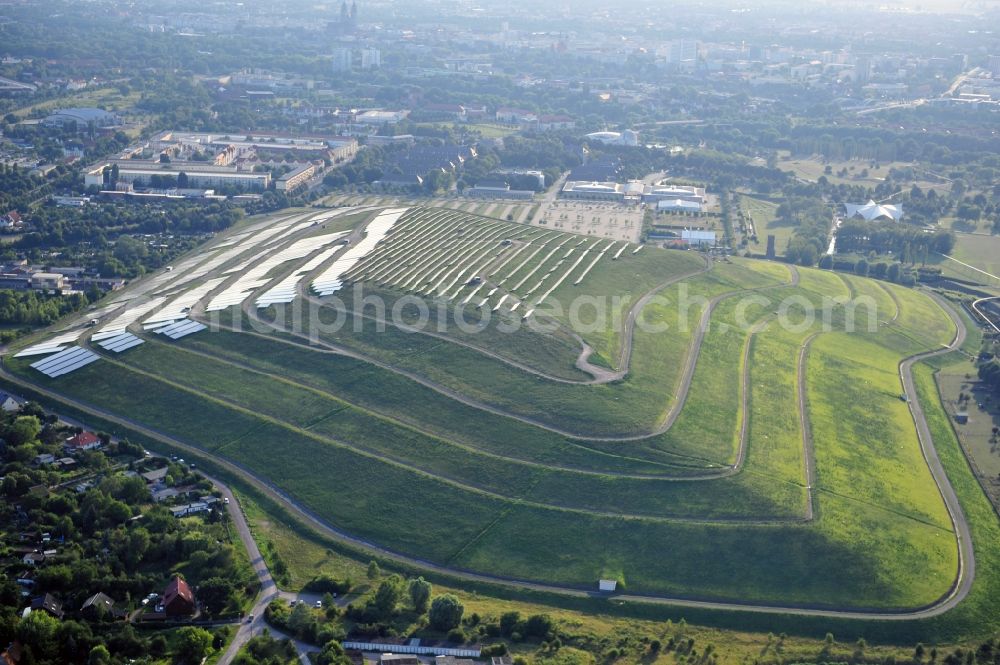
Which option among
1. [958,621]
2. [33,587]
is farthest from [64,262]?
[958,621]

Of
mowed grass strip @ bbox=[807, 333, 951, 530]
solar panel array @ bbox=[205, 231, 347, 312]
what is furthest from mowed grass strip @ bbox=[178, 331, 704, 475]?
mowed grass strip @ bbox=[807, 333, 951, 530]

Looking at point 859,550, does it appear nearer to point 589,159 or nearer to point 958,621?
point 958,621

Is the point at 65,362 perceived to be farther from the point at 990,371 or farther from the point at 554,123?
the point at 554,123

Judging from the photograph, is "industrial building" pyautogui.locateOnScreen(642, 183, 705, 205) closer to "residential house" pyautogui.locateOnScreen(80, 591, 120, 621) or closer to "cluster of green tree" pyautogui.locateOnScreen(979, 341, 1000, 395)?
"cluster of green tree" pyautogui.locateOnScreen(979, 341, 1000, 395)

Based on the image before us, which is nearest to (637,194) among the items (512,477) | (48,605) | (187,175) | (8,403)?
(187,175)

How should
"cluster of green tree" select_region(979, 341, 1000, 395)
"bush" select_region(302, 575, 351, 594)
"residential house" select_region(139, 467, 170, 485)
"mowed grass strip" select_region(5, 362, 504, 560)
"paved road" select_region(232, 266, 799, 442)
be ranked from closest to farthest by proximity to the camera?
"bush" select_region(302, 575, 351, 594) < "mowed grass strip" select_region(5, 362, 504, 560) < "residential house" select_region(139, 467, 170, 485) < "paved road" select_region(232, 266, 799, 442) < "cluster of green tree" select_region(979, 341, 1000, 395)

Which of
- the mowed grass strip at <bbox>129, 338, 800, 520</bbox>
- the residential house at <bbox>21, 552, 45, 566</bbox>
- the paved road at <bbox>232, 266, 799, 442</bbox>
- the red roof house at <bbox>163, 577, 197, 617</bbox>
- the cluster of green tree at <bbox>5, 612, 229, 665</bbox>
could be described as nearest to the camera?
the cluster of green tree at <bbox>5, 612, 229, 665</bbox>
